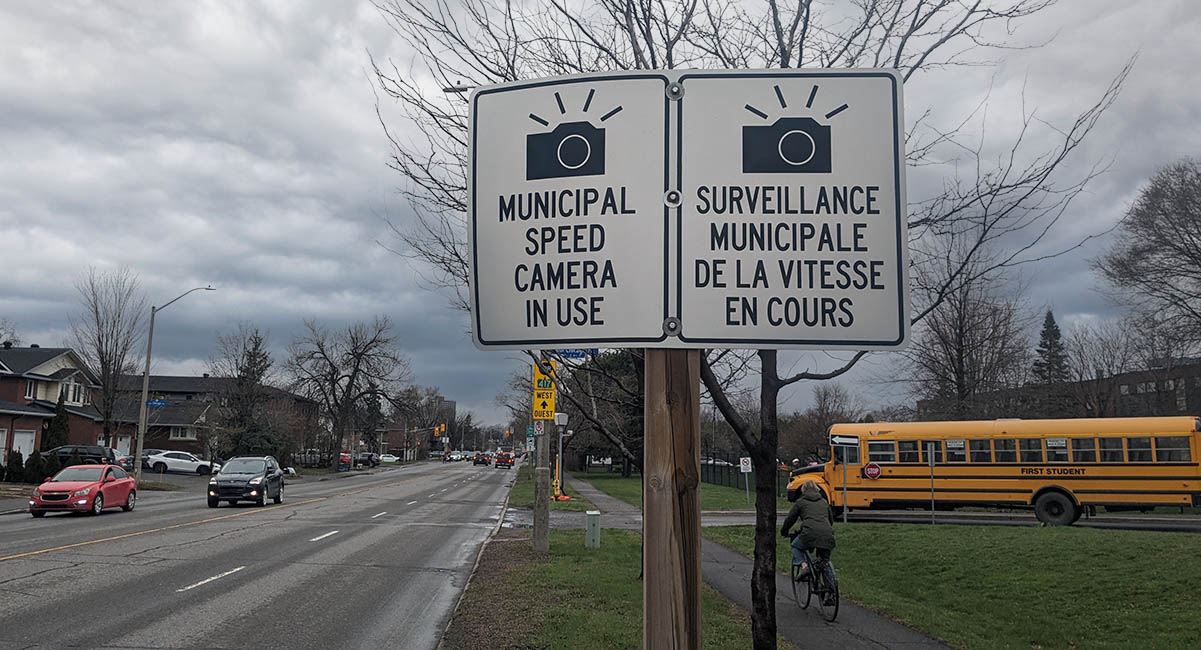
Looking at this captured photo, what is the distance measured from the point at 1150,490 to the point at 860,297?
24.2 metres

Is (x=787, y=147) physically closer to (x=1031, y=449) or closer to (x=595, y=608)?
(x=595, y=608)

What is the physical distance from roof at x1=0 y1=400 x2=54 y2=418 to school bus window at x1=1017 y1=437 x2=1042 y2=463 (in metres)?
47.4

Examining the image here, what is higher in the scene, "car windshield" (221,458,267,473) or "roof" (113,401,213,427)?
"roof" (113,401,213,427)

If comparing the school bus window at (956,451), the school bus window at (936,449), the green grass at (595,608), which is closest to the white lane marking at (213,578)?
the green grass at (595,608)

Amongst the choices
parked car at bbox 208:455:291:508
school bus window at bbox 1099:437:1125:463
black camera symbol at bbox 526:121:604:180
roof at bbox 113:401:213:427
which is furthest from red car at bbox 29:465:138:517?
roof at bbox 113:401:213:427

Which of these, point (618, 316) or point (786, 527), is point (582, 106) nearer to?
point (618, 316)

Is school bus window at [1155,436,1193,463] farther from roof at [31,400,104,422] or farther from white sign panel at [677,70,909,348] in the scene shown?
roof at [31,400,104,422]

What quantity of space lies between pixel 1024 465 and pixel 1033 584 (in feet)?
36.7

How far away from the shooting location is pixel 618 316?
2.57m

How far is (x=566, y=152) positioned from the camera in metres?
2.69

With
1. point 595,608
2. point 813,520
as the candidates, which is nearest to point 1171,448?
point 813,520

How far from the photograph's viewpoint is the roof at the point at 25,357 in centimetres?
5478

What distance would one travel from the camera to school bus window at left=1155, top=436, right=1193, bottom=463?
71.6 feet

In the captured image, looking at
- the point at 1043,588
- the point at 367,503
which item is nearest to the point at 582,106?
the point at 1043,588
